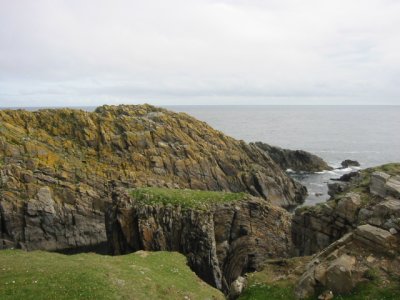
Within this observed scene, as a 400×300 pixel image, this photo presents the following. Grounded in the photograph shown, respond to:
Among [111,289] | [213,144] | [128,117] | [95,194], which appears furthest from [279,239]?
[128,117]

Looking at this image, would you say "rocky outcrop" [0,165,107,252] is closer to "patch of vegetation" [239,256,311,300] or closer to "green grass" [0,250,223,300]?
"green grass" [0,250,223,300]

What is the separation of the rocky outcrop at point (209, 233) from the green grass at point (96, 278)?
603cm

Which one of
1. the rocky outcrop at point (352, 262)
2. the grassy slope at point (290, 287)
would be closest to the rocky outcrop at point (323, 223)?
the grassy slope at point (290, 287)

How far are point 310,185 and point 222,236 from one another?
6286 cm

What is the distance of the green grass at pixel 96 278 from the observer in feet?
85.8

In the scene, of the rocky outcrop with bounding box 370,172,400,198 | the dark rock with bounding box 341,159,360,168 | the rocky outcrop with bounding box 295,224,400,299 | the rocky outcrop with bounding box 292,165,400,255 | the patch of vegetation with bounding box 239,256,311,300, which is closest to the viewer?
the rocky outcrop with bounding box 295,224,400,299

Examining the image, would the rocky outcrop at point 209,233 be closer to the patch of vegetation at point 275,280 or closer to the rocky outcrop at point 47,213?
the patch of vegetation at point 275,280

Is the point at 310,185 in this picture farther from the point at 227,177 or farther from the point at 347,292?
the point at 347,292

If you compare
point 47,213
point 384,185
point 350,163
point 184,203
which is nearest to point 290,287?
point 384,185

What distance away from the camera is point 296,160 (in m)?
121

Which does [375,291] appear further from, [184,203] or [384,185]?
[184,203]

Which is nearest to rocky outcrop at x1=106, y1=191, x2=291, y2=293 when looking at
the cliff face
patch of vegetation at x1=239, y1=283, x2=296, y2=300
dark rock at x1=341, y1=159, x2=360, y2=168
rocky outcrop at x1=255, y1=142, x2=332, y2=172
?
patch of vegetation at x1=239, y1=283, x2=296, y2=300

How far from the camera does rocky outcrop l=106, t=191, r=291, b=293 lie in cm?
4440

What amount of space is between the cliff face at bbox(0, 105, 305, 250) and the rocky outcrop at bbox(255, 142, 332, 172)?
86.0 ft
